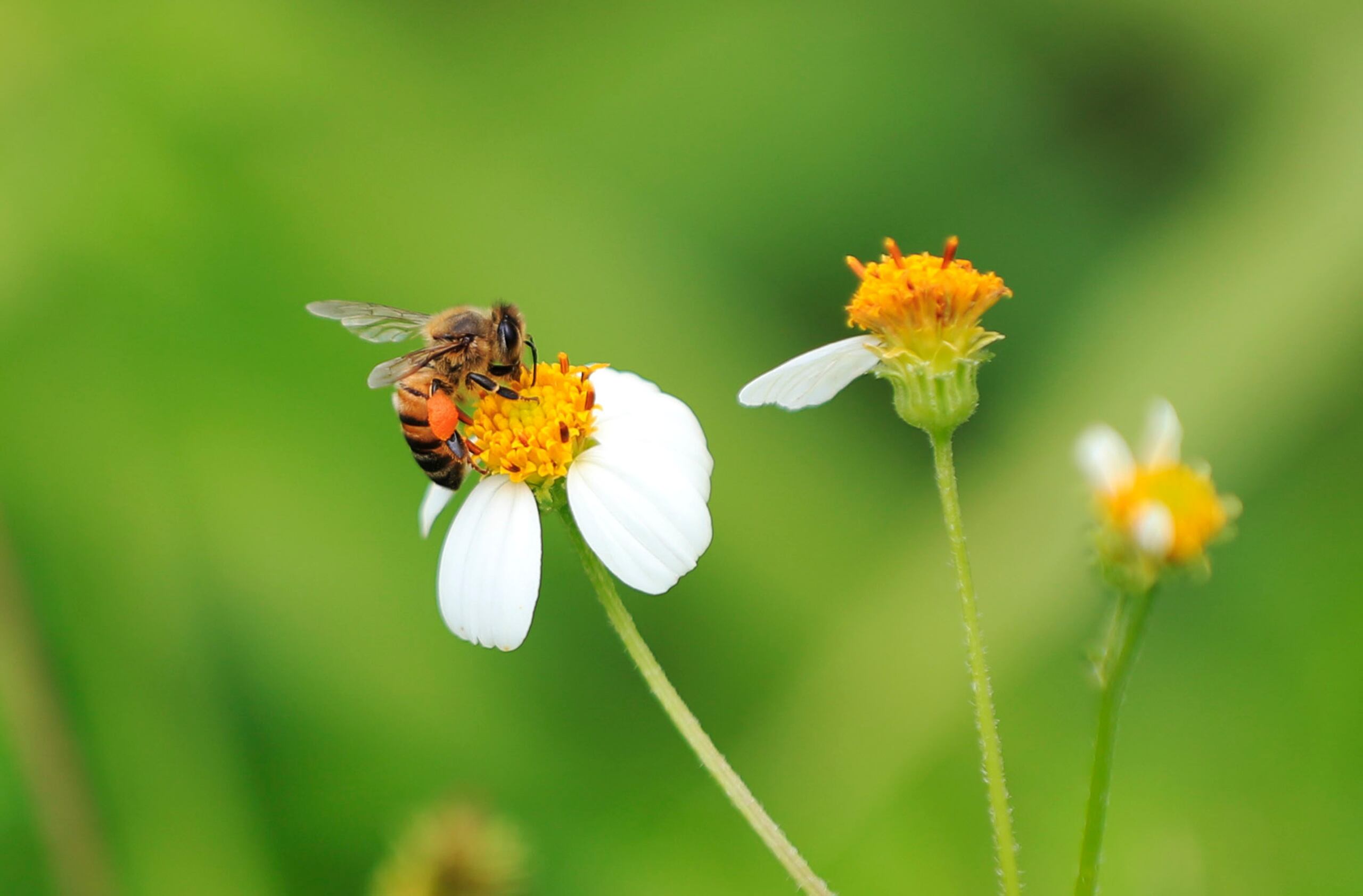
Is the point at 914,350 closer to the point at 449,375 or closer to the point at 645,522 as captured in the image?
the point at 645,522

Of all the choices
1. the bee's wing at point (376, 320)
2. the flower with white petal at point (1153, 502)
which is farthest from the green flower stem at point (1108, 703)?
the bee's wing at point (376, 320)

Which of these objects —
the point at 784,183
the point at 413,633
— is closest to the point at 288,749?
the point at 413,633

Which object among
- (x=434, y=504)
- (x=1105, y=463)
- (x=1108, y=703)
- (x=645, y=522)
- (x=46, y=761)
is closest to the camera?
(x=1108, y=703)

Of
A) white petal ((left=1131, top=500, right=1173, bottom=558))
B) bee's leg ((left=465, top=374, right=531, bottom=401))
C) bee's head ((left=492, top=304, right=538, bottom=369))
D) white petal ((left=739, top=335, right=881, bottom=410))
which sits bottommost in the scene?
white petal ((left=1131, top=500, right=1173, bottom=558))

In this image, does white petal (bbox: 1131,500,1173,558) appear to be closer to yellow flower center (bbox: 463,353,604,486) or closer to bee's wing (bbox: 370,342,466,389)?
yellow flower center (bbox: 463,353,604,486)

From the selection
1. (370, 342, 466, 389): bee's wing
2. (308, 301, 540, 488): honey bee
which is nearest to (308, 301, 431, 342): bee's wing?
(308, 301, 540, 488): honey bee

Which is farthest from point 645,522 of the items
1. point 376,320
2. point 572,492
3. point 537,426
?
point 376,320
